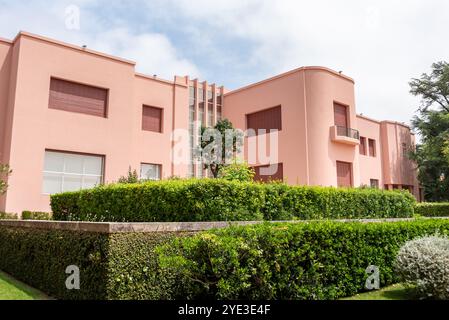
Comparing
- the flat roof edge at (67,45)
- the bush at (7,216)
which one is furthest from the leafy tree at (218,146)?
the bush at (7,216)

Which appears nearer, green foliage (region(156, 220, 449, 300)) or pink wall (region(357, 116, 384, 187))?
green foliage (region(156, 220, 449, 300))

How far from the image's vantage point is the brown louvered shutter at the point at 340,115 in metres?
20.3

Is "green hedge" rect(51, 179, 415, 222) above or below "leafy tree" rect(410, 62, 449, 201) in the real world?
below

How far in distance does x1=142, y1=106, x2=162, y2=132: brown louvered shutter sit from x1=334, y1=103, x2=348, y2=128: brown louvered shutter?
9.52m

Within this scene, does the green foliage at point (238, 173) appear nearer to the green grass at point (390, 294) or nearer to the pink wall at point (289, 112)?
the green grass at point (390, 294)

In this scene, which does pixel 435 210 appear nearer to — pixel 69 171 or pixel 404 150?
pixel 404 150

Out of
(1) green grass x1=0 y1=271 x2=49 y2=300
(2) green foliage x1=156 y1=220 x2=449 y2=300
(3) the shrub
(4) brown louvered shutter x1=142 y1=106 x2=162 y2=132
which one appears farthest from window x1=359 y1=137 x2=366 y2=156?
(1) green grass x1=0 y1=271 x2=49 y2=300

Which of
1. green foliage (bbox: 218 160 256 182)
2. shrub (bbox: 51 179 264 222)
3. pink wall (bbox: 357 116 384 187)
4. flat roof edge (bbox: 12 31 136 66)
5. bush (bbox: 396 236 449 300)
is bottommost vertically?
bush (bbox: 396 236 449 300)

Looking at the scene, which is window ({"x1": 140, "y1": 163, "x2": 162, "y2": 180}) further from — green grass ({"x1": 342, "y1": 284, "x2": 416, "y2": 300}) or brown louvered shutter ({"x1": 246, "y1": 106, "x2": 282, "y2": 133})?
green grass ({"x1": 342, "y1": 284, "x2": 416, "y2": 300})

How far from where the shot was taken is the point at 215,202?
7.46m

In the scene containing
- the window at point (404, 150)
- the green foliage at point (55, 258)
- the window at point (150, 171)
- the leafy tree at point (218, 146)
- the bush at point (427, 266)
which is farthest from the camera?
the window at point (404, 150)

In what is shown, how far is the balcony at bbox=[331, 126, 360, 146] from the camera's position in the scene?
1947 centimetres

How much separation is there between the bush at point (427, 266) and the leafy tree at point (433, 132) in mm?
23176
